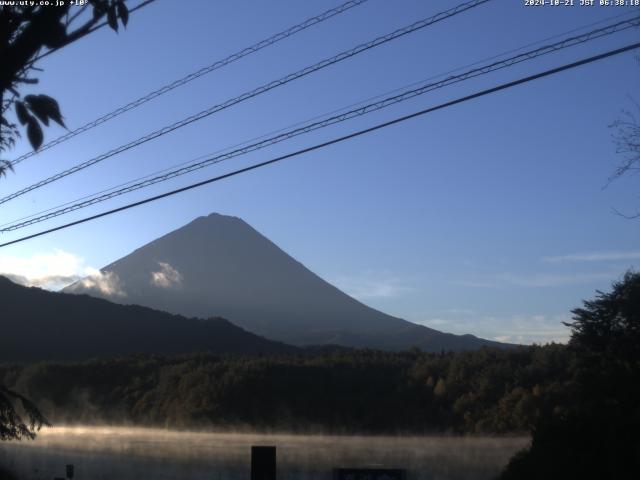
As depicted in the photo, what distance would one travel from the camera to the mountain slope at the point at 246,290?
126 metres

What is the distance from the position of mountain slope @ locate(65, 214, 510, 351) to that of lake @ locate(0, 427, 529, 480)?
74025 millimetres

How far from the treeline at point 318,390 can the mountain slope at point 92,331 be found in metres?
20.0

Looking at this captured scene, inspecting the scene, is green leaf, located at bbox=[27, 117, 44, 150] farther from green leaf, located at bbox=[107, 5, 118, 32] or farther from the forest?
the forest

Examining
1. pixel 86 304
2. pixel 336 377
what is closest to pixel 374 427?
pixel 336 377

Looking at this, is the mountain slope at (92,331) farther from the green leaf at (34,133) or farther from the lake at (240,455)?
the green leaf at (34,133)

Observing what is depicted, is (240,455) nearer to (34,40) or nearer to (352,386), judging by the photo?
(352,386)

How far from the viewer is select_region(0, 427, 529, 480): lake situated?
2469 cm

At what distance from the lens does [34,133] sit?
6.36m

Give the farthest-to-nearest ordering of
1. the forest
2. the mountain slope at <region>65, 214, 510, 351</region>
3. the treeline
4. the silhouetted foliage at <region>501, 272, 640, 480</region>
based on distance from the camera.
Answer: the mountain slope at <region>65, 214, 510, 351</region>, the treeline, the forest, the silhouetted foliage at <region>501, 272, 640, 480</region>

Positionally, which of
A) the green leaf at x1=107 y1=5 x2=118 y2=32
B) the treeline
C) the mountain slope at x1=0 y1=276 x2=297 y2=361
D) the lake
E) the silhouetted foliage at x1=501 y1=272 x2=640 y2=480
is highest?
the mountain slope at x1=0 y1=276 x2=297 y2=361

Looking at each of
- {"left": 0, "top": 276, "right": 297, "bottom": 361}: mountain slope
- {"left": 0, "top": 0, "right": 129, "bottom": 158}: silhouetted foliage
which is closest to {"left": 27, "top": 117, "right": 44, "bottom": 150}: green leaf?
{"left": 0, "top": 0, "right": 129, "bottom": 158}: silhouetted foliage

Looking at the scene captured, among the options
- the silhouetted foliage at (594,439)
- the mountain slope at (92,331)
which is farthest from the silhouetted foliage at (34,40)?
the mountain slope at (92,331)

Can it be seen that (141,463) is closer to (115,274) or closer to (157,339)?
(157,339)

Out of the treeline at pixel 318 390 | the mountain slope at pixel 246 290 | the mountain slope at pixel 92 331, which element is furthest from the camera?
the mountain slope at pixel 246 290
